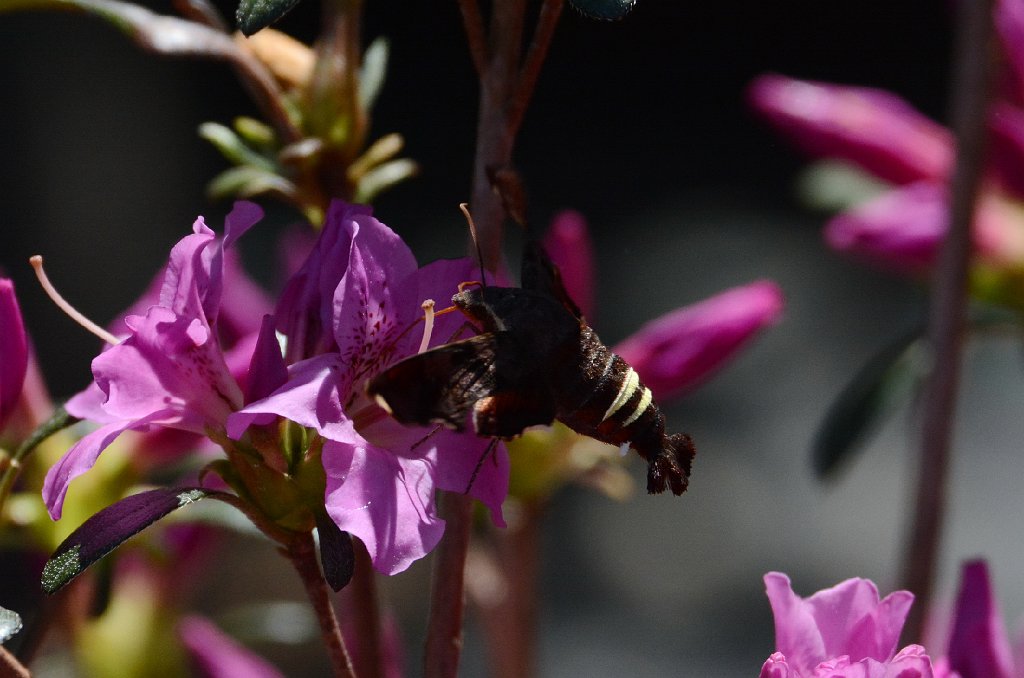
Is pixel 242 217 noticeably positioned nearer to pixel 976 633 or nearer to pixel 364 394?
pixel 364 394

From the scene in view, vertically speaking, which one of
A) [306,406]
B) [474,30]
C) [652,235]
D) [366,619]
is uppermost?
[474,30]

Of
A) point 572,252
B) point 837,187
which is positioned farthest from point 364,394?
point 837,187

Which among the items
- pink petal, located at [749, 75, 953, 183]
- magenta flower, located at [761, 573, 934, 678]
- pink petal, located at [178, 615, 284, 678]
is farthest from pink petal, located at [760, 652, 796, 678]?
pink petal, located at [749, 75, 953, 183]

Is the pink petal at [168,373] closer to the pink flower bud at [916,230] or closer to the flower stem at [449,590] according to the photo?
the flower stem at [449,590]

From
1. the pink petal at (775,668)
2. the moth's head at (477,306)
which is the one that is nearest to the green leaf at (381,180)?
the moth's head at (477,306)

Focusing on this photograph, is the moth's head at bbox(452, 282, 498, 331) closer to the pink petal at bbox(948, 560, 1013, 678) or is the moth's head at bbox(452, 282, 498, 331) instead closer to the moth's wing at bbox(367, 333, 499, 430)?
the moth's wing at bbox(367, 333, 499, 430)
